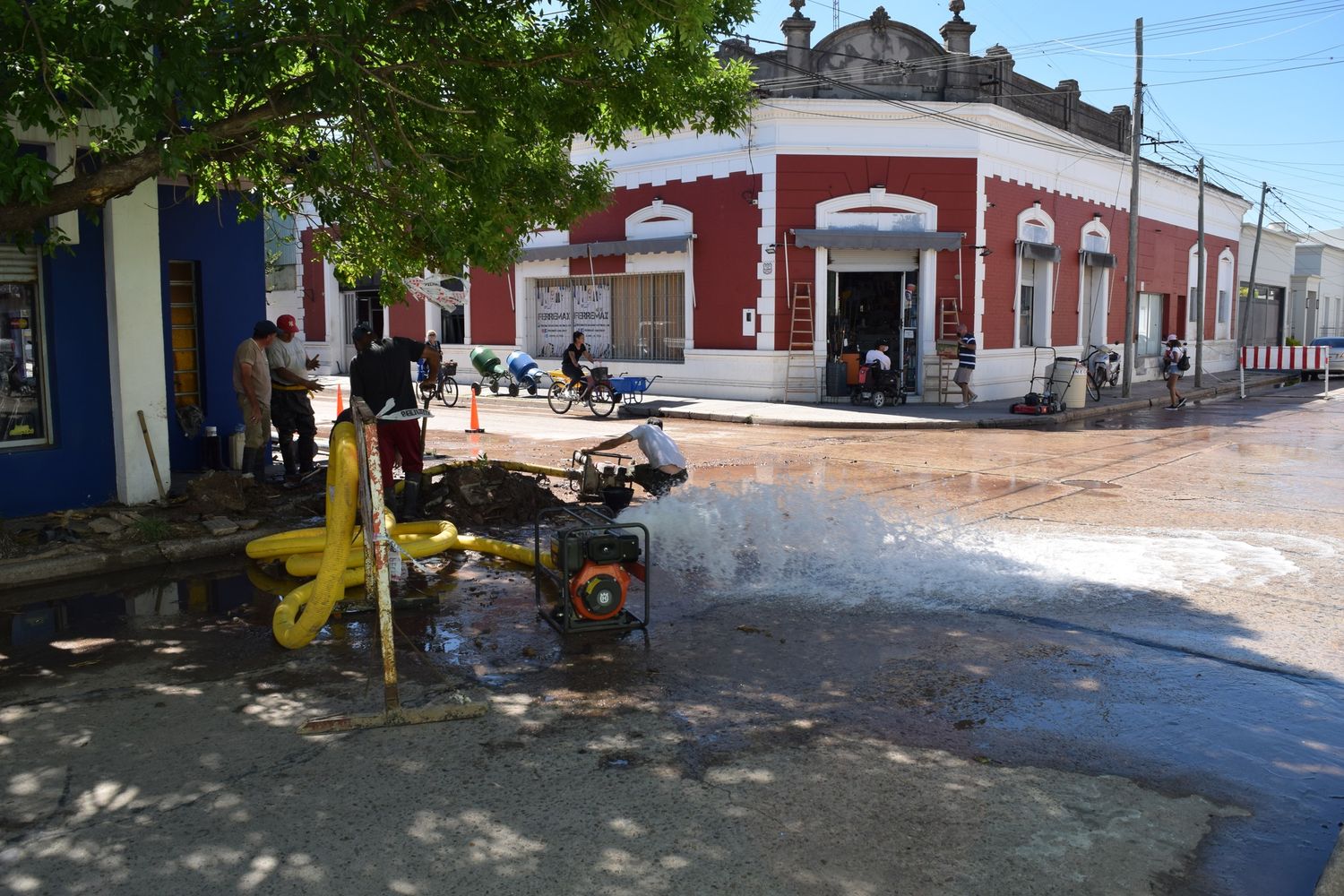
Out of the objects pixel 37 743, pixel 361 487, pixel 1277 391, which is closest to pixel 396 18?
pixel 361 487

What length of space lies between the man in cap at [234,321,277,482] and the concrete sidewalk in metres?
10.9

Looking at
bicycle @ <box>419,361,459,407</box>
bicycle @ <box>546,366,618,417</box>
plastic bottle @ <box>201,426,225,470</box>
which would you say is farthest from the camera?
bicycle @ <box>419,361,459,407</box>

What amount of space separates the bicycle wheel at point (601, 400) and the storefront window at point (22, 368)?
1260 cm

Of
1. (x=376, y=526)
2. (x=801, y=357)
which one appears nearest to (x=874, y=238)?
(x=801, y=357)

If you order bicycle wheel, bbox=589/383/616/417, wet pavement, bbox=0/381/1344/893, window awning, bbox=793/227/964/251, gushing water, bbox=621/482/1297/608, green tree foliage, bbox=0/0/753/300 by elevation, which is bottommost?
wet pavement, bbox=0/381/1344/893

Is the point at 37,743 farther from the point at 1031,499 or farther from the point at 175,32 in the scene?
the point at 1031,499

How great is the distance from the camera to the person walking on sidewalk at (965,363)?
23.2 m

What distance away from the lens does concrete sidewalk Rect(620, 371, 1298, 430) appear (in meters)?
20.5

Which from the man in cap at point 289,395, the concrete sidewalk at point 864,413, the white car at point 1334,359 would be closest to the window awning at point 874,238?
the concrete sidewalk at point 864,413

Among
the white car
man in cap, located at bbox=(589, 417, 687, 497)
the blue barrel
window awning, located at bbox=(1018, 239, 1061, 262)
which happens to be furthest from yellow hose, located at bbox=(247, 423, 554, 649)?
the white car

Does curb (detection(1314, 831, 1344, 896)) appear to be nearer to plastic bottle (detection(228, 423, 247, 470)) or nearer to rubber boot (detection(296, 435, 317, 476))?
rubber boot (detection(296, 435, 317, 476))

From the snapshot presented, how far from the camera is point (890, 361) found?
80.4ft

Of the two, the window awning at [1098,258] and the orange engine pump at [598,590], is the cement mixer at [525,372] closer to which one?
the window awning at [1098,258]

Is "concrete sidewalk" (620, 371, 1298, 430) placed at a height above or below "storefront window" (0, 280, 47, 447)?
below
